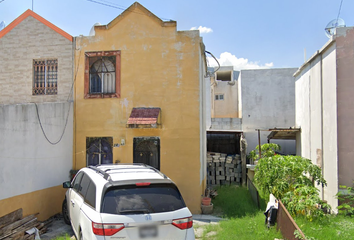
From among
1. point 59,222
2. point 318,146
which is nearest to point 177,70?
point 318,146

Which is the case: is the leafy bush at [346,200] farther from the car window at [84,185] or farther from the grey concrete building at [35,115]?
the grey concrete building at [35,115]

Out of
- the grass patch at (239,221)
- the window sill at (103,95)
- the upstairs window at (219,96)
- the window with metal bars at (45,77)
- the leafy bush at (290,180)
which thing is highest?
the upstairs window at (219,96)

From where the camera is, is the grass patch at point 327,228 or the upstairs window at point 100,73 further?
the upstairs window at point 100,73

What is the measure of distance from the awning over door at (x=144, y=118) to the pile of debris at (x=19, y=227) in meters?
3.78

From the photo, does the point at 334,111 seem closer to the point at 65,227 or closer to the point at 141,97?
the point at 141,97

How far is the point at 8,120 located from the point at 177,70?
5270 mm

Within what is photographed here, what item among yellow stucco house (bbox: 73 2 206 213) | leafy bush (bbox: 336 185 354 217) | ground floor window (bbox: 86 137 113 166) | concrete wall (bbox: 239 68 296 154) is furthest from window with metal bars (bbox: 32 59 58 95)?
concrete wall (bbox: 239 68 296 154)

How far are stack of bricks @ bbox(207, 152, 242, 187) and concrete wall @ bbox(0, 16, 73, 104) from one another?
7.47 meters

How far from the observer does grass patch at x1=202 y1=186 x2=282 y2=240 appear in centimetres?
627

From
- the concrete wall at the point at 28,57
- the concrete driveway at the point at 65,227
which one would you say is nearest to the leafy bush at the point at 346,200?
the concrete driveway at the point at 65,227

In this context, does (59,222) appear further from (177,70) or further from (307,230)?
(307,230)

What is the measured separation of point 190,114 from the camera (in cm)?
960

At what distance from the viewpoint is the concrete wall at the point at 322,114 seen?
26.0 ft

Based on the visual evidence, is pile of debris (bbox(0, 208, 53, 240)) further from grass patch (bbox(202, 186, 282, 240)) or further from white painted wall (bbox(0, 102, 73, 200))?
grass patch (bbox(202, 186, 282, 240))
